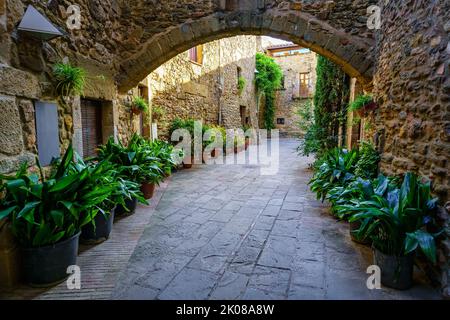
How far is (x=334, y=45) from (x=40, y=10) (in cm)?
378

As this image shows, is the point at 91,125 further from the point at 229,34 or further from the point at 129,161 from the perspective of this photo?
the point at 229,34

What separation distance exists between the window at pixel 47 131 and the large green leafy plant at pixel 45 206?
72 centimetres

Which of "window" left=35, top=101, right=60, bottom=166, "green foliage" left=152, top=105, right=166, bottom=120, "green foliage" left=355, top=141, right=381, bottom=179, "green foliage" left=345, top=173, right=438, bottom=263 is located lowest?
"green foliage" left=345, top=173, right=438, bottom=263

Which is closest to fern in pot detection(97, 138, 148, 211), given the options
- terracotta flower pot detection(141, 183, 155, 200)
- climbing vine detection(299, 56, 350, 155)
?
terracotta flower pot detection(141, 183, 155, 200)

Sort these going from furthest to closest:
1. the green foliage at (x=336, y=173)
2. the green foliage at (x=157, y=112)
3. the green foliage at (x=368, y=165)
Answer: the green foliage at (x=157, y=112) < the green foliage at (x=336, y=173) < the green foliage at (x=368, y=165)

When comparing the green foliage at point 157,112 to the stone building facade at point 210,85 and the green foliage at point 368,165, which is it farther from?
the green foliage at point 368,165

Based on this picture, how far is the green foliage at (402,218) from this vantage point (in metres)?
1.83

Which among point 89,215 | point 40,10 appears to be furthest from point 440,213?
point 40,10

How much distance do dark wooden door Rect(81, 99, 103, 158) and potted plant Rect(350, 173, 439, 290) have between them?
3.56m

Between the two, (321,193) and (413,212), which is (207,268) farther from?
(321,193)

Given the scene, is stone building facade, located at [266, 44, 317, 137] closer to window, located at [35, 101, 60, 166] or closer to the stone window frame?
the stone window frame

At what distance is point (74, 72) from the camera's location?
290 centimetres

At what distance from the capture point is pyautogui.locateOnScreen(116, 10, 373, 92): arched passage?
406 centimetres

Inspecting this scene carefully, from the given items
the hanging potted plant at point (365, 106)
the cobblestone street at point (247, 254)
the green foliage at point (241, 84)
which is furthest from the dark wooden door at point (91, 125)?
the green foliage at point (241, 84)
